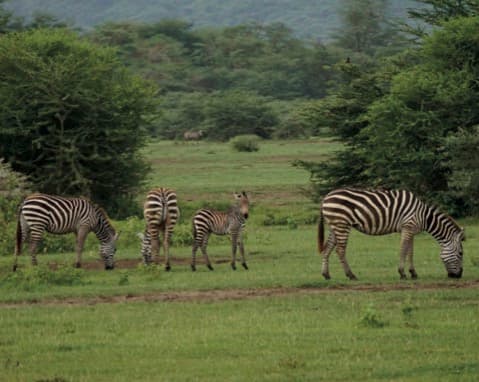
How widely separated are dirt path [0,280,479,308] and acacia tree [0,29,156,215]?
1502 cm

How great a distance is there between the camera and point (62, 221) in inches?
775

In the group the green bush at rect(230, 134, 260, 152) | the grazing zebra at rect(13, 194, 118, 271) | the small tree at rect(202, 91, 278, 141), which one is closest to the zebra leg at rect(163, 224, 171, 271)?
the grazing zebra at rect(13, 194, 118, 271)

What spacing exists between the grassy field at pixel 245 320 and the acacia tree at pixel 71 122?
889cm

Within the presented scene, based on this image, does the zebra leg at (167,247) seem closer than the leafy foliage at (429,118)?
Yes

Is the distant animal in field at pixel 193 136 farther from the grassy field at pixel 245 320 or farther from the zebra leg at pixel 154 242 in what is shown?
the zebra leg at pixel 154 242

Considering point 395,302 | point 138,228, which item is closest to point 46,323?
point 395,302

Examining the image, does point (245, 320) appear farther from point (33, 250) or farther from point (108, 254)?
point (108, 254)

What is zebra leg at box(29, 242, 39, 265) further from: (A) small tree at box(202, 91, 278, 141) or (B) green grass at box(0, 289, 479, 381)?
(A) small tree at box(202, 91, 278, 141)

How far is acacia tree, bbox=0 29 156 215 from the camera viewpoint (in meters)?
30.9

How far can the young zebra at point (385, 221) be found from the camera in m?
16.9

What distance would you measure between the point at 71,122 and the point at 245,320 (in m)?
19.5

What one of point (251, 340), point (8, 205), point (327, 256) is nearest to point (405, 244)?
point (327, 256)

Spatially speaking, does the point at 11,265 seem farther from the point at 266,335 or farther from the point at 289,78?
the point at 289,78

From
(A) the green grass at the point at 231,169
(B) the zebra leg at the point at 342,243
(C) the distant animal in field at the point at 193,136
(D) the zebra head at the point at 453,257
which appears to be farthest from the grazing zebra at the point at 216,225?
(C) the distant animal in field at the point at 193,136
